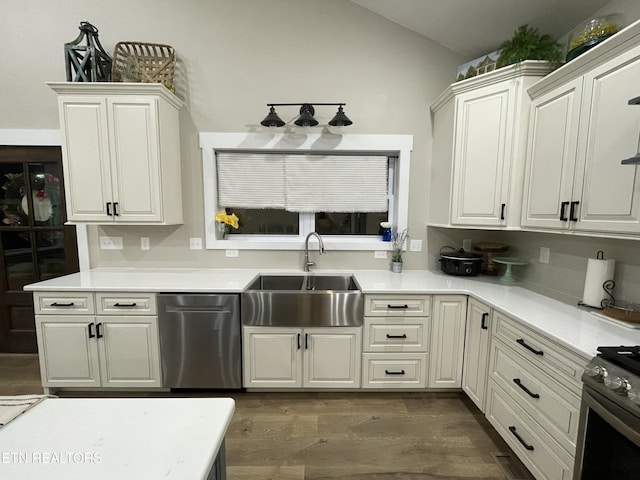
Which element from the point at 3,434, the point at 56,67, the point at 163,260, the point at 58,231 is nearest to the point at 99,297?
the point at 163,260

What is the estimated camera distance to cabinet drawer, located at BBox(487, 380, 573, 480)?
1.31 meters

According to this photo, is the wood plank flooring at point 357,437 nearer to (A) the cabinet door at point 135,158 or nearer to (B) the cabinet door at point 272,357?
(B) the cabinet door at point 272,357

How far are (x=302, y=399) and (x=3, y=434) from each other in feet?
6.03

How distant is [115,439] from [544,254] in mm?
2720

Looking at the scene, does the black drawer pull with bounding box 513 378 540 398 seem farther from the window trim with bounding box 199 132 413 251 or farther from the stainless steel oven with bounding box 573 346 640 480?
the window trim with bounding box 199 132 413 251

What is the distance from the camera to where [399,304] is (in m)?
2.15

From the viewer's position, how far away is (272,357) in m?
2.17

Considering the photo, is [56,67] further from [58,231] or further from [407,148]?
[407,148]

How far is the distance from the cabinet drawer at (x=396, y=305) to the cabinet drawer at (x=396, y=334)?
0.05m

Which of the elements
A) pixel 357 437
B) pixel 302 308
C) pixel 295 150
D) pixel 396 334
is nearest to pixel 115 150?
pixel 295 150

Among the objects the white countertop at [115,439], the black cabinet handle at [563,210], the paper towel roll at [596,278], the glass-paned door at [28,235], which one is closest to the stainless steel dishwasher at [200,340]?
the white countertop at [115,439]

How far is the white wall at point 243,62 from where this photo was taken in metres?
2.43

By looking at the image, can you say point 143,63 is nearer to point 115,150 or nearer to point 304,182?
point 115,150

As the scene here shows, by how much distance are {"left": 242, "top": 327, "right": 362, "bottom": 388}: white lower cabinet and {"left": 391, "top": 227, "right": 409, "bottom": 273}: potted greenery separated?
2.63 ft
